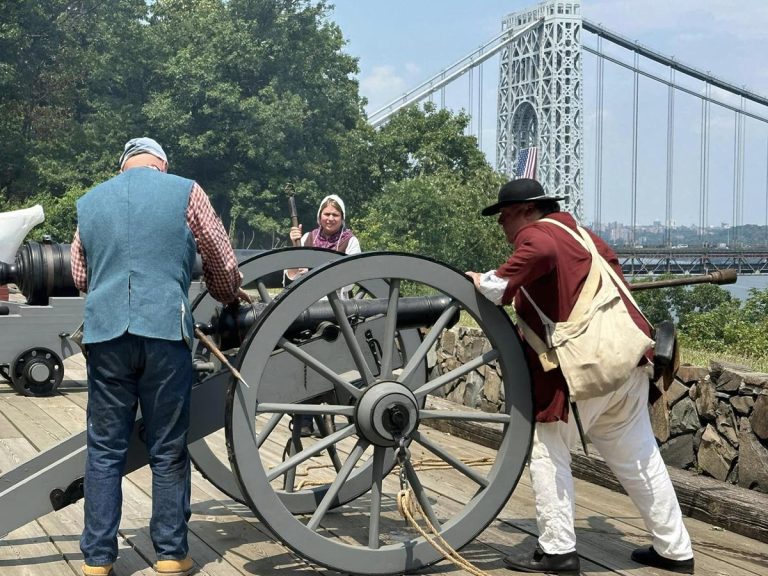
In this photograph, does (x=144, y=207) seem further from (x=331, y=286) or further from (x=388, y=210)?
(x=388, y=210)

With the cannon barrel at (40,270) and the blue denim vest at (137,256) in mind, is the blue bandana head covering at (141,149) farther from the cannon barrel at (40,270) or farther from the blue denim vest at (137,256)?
the cannon barrel at (40,270)

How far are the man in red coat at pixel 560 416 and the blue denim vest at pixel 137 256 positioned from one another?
91 centimetres

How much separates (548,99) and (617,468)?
202 ft

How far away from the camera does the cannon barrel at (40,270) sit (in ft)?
24.5

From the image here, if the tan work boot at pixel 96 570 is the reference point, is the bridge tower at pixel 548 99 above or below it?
above

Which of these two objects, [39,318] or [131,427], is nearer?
[131,427]

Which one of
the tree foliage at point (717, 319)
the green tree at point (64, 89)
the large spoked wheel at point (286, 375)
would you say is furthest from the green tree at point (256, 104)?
the large spoked wheel at point (286, 375)

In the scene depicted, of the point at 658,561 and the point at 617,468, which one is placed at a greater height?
the point at 617,468

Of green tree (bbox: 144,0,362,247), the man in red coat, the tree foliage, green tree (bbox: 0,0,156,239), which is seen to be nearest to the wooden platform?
the man in red coat

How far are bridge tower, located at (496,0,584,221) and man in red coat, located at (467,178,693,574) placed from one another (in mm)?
58585

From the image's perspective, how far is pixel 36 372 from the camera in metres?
7.69

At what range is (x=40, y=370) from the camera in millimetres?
7703

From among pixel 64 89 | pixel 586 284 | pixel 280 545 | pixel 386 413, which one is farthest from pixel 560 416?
pixel 64 89

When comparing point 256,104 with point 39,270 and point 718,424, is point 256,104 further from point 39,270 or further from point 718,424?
point 718,424
